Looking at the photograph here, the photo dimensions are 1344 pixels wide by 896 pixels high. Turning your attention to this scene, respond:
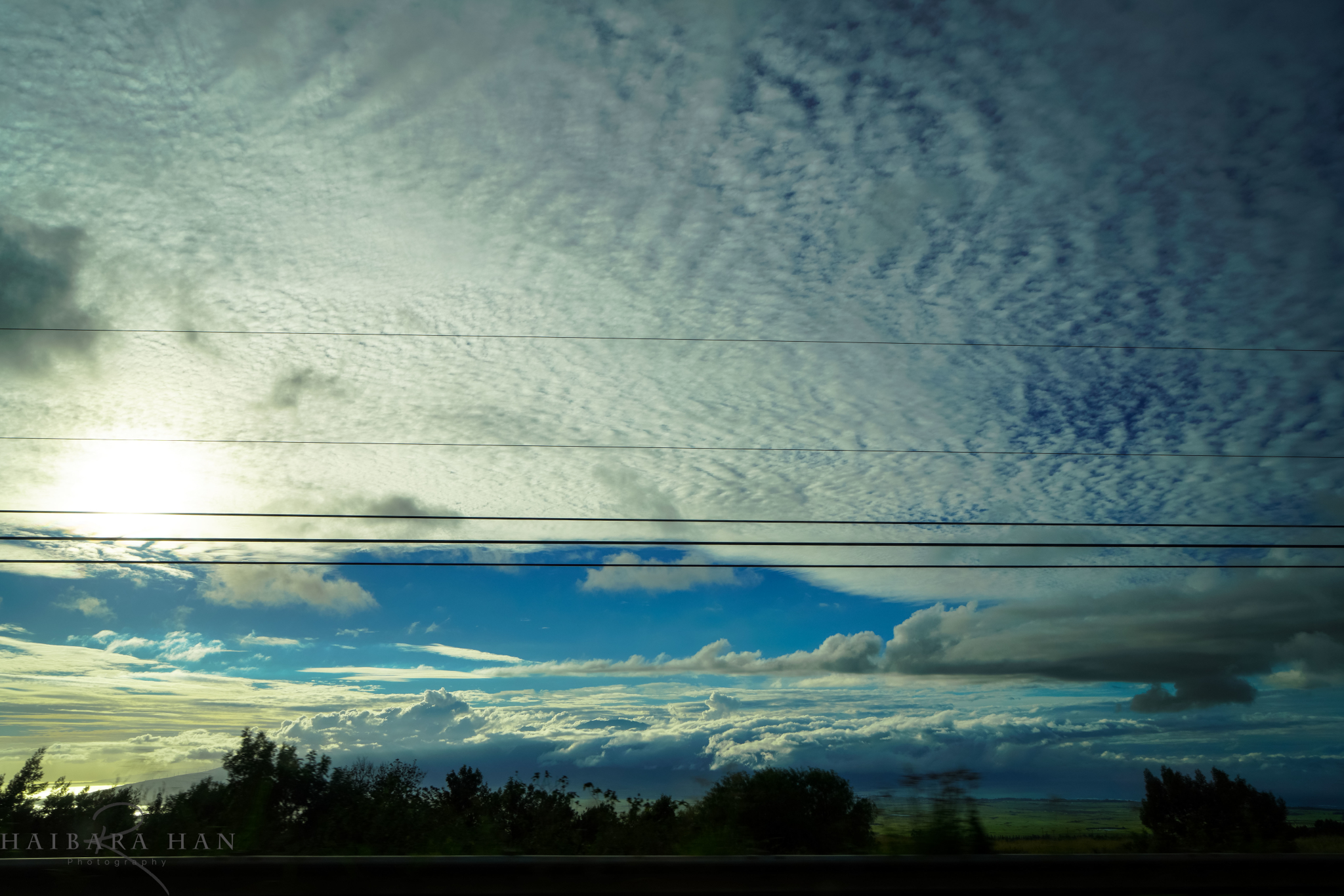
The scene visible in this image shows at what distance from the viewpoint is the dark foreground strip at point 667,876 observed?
5801 mm

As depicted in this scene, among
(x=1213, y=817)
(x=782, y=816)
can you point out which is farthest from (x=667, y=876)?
(x=1213, y=817)

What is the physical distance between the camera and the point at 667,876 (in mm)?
A: 6012

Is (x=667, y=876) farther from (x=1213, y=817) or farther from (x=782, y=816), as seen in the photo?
(x=1213, y=817)

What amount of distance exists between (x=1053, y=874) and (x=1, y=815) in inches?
478

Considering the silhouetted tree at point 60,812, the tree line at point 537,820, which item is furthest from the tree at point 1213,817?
the silhouetted tree at point 60,812

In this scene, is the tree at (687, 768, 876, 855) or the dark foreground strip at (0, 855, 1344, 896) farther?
the tree at (687, 768, 876, 855)

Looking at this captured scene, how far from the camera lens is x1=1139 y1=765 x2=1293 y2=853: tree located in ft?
26.9

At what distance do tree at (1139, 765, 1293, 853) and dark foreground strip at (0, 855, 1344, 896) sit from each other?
7.03ft

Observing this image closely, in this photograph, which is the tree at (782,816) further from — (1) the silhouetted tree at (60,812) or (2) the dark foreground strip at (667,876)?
(1) the silhouetted tree at (60,812)

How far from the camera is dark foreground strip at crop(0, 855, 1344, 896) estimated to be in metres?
5.80

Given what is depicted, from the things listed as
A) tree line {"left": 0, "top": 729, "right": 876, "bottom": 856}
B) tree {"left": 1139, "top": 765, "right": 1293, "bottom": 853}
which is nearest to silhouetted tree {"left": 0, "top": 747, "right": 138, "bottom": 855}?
tree line {"left": 0, "top": 729, "right": 876, "bottom": 856}

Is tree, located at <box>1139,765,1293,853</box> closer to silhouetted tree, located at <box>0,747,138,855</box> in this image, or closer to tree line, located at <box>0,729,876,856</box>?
tree line, located at <box>0,729,876,856</box>

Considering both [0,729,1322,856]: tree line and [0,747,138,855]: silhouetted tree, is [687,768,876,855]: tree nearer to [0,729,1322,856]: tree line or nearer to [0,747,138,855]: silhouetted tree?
[0,729,1322,856]: tree line


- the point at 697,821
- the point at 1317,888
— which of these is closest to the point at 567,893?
the point at 697,821
